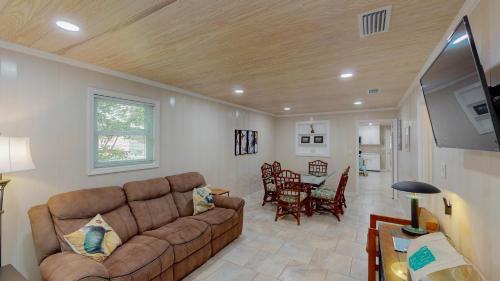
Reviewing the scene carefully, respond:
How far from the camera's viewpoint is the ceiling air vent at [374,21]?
4.96 ft

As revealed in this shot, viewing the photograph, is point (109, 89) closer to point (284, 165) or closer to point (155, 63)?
point (155, 63)

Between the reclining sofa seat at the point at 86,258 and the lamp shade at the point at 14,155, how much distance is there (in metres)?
0.57

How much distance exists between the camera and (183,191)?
342 centimetres

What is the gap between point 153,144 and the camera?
338 centimetres

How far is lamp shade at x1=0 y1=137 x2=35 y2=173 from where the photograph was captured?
1.65 m

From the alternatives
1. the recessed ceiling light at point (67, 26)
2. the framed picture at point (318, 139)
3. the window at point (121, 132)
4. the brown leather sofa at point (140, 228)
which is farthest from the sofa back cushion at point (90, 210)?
the framed picture at point (318, 139)

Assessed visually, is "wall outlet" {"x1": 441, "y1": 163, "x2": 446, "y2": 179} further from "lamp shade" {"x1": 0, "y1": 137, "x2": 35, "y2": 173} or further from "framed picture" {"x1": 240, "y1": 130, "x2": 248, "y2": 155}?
"framed picture" {"x1": 240, "y1": 130, "x2": 248, "y2": 155}

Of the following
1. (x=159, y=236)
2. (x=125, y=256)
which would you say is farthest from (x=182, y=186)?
(x=125, y=256)

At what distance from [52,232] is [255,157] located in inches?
184

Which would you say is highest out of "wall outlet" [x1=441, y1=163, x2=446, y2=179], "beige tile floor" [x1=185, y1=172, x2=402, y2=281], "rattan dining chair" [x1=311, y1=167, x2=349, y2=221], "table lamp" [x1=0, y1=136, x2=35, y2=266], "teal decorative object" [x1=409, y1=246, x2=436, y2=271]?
"table lamp" [x1=0, y1=136, x2=35, y2=266]

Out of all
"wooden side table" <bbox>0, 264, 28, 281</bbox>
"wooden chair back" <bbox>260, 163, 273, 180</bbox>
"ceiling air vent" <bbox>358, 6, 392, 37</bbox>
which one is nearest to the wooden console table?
"ceiling air vent" <bbox>358, 6, 392, 37</bbox>

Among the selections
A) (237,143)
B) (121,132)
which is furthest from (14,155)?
(237,143)

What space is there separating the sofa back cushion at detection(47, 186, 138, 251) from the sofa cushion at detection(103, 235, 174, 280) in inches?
10.9

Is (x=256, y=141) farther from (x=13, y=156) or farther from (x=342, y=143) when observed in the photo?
(x=13, y=156)
